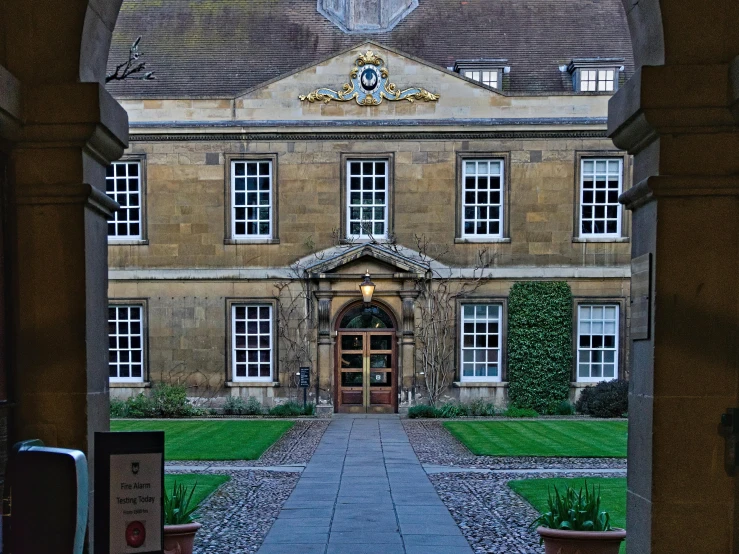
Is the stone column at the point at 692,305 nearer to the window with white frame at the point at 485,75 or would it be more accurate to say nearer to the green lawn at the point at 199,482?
the green lawn at the point at 199,482

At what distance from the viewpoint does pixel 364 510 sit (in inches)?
339

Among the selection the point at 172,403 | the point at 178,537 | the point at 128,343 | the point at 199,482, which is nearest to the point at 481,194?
the point at 172,403

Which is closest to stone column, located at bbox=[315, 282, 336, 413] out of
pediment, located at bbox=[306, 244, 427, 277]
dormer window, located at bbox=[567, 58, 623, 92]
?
pediment, located at bbox=[306, 244, 427, 277]

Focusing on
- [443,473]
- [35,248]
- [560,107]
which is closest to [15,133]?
[35,248]

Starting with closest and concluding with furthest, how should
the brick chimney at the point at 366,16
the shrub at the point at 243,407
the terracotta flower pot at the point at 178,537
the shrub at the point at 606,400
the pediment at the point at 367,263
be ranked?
1. the terracotta flower pot at the point at 178,537
2. the shrub at the point at 606,400
3. the pediment at the point at 367,263
4. the shrub at the point at 243,407
5. the brick chimney at the point at 366,16

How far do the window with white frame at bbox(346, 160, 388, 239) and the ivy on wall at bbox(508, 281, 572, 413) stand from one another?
351 cm

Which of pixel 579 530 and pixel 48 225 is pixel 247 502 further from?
pixel 48 225

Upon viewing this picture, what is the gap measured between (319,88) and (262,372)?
6.65 meters

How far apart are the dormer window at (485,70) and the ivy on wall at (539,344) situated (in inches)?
206

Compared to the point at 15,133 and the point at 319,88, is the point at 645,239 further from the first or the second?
the point at 319,88

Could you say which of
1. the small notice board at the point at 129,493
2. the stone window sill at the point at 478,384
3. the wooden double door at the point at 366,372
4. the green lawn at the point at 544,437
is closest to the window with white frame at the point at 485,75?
the wooden double door at the point at 366,372

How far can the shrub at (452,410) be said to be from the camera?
19156mm

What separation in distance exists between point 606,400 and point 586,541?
1396 centimetres

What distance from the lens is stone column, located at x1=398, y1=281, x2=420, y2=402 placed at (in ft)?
64.7
